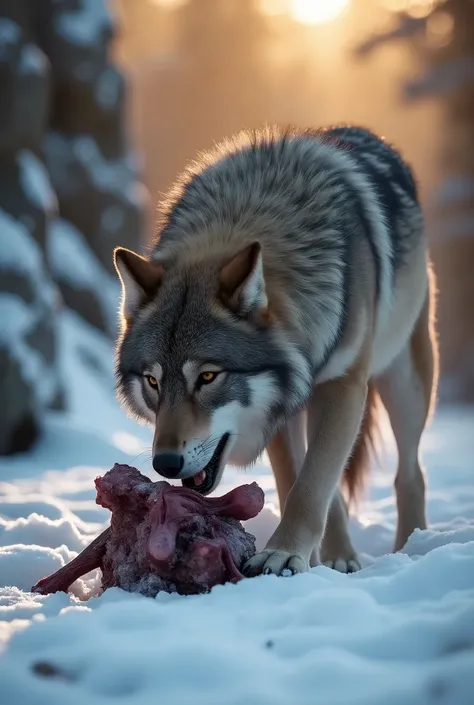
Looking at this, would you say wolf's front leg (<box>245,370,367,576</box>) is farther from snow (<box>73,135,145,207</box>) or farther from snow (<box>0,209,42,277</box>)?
snow (<box>73,135,145,207</box>)

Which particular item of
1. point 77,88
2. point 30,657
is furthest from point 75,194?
point 30,657

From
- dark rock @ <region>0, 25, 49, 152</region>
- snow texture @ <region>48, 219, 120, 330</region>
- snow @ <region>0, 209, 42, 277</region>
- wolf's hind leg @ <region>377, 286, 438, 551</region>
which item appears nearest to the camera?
wolf's hind leg @ <region>377, 286, 438, 551</region>

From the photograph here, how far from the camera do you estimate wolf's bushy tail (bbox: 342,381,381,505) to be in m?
4.04

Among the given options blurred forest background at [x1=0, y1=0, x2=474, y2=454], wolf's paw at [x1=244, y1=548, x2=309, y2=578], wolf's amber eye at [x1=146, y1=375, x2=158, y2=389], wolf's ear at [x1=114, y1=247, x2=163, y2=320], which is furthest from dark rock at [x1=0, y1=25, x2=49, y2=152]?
wolf's paw at [x1=244, y1=548, x2=309, y2=578]

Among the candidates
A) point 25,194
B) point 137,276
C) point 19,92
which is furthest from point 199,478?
point 19,92

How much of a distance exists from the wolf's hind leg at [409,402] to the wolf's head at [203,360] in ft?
3.89

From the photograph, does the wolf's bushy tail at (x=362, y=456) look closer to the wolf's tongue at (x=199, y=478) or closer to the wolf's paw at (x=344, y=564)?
the wolf's paw at (x=344, y=564)

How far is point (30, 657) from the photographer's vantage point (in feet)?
6.24

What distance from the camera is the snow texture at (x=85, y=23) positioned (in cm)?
1098

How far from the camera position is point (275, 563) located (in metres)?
2.60

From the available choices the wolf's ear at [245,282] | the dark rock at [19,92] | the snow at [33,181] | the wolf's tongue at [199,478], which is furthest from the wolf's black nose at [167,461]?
the dark rock at [19,92]

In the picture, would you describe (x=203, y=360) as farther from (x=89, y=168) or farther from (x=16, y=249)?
(x=89, y=168)

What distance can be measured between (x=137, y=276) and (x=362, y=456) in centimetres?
170

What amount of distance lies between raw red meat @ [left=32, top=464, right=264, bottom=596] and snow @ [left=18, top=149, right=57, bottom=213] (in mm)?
4971
